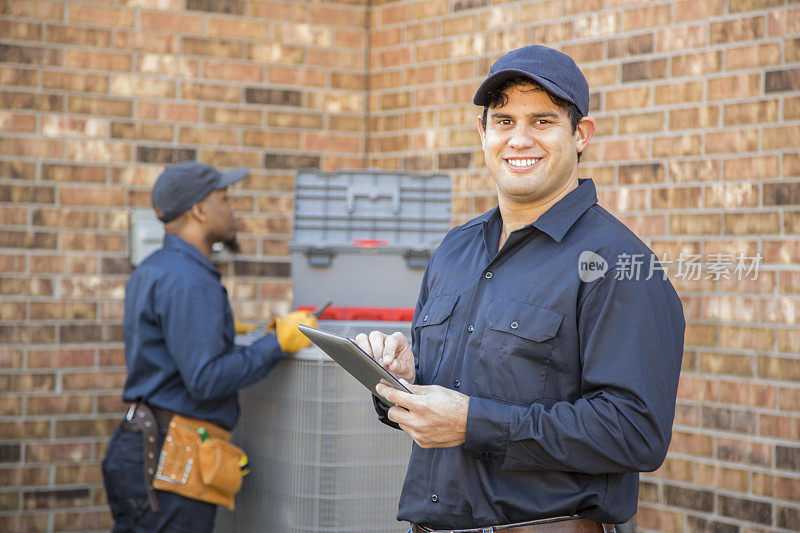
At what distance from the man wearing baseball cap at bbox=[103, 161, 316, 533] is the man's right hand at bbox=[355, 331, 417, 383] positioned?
4.15ft

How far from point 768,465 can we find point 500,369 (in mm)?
2194

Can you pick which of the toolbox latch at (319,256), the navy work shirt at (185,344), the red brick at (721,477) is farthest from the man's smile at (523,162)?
the red brick at (721,477)

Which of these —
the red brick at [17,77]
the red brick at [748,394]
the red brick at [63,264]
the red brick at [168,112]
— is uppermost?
the red brick at [17,77]

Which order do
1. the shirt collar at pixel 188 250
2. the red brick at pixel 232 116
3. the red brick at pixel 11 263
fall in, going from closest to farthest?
1. the shirt collar at pixel 188 250
2. the red brick at pixel 11 263
3. the red brick at pixel 232 116

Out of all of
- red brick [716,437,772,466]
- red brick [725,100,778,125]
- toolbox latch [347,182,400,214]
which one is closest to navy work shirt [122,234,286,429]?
toolbox latch [347,182,400,214]

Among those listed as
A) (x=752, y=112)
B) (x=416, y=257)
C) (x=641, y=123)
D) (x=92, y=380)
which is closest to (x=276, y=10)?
(x=416, y=257)

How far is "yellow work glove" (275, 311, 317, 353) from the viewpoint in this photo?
327cm

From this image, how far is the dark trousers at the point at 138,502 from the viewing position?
10.6ft

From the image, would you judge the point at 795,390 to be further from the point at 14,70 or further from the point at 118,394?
the point at 14,70

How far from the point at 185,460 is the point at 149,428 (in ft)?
0.62

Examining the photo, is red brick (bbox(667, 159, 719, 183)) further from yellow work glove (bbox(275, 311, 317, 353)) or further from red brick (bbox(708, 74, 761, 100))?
yellow work glove (bbox(275, 311, 317, 353))

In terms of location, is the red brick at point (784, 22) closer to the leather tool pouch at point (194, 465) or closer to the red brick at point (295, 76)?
the red brick at point (295, 76)

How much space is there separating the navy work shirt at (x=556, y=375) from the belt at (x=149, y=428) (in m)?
1.58

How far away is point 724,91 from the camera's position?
367 cm
